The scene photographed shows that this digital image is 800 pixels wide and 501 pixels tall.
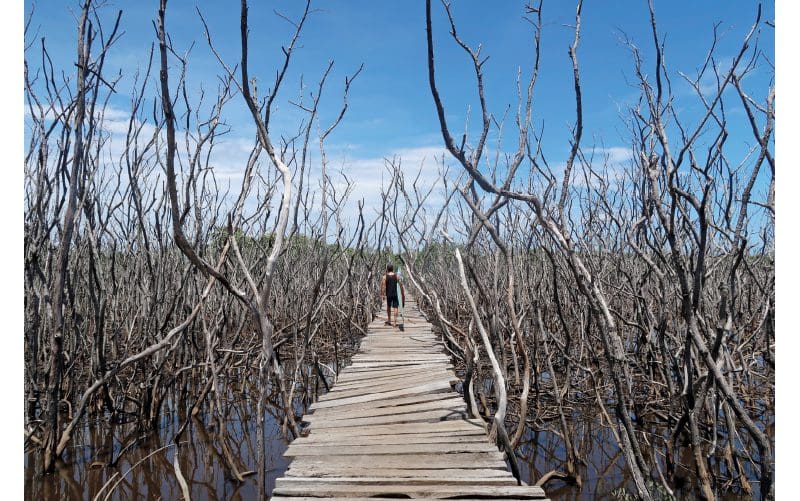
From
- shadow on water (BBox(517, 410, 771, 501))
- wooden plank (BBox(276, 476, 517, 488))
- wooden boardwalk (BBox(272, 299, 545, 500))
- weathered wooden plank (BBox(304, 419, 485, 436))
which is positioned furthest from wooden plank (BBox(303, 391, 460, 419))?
wooden plank (BBox(276, 476, 517, 488))

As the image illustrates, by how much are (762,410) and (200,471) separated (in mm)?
5078

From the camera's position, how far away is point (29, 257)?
356 cm

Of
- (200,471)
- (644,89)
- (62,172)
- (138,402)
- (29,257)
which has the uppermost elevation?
(644,89)

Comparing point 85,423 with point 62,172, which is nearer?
point 62,172

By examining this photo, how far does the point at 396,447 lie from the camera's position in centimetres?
335

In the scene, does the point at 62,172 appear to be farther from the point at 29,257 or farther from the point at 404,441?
the point at 404,441

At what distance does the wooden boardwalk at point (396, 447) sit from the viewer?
Result: 268 centimetres

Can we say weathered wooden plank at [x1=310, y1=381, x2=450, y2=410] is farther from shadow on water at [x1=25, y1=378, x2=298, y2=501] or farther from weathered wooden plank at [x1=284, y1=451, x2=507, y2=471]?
weathered wooden plank at [x1=284, y1=451, x2=507, y2=471]

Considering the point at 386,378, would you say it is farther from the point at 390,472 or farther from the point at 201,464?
the point at 390,472

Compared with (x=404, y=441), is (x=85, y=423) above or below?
below

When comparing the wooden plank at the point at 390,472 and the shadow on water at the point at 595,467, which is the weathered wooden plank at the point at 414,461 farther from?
the shadow on water at the point at 595,467

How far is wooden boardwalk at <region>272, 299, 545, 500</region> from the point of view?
2684 millimetres

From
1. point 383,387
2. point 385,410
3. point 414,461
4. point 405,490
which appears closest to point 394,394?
point 383,387

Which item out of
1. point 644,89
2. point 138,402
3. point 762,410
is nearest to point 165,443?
point 138,402
